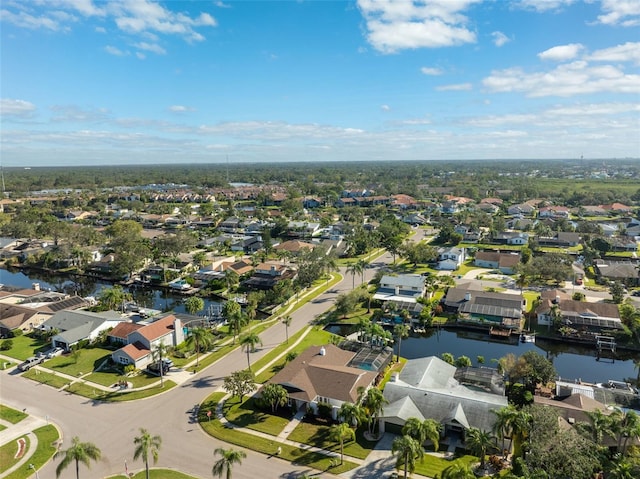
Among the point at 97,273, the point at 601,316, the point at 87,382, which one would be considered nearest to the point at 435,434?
the point at 87,382

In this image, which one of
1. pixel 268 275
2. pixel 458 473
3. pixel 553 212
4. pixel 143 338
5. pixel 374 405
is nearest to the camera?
pixel 458 473

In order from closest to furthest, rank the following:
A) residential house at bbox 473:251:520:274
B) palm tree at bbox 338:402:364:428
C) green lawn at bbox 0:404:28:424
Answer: palm tree at bbox 338:402:364:428 → green lawn at bbox 0:404:28:424 → residential house at bbox 473:251:520:274

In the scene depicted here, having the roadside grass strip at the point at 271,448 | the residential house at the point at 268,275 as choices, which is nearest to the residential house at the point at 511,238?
the residential house at the point at 268,275

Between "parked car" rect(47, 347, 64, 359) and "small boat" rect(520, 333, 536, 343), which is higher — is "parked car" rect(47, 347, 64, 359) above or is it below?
above

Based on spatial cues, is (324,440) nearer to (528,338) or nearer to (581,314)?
(528,338)

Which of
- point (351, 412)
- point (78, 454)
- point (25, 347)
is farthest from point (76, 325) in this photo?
point (351, 412)

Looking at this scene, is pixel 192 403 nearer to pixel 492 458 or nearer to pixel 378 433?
pixel 378 433

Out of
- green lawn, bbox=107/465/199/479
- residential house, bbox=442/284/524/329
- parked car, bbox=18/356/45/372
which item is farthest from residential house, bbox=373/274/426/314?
parked car, bbox=18/356/45/372

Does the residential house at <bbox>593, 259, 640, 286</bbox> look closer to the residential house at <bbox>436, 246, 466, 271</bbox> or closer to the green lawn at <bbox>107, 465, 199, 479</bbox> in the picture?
the residential house at <bbox>436, 246, 466, 271</bbox>
